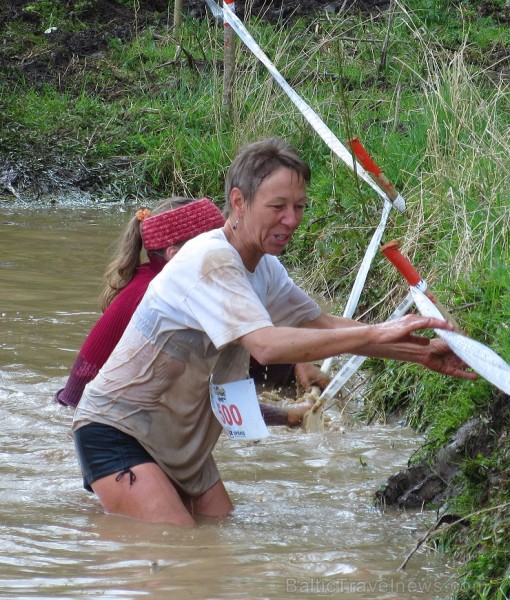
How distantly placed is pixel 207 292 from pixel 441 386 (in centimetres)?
169

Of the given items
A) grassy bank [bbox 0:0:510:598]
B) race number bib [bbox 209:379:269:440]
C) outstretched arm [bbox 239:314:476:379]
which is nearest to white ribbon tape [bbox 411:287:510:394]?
outstretched arm [bbox 239:314:476:379]

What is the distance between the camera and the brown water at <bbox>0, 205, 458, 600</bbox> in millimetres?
3641

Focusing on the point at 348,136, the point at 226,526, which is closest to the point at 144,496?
the point at 226,526

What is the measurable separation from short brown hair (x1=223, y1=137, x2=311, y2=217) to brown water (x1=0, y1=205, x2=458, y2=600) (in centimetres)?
123

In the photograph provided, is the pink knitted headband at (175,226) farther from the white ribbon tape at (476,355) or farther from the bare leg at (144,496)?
the white ribbon tape at (476,355)

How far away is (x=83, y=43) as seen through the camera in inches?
592

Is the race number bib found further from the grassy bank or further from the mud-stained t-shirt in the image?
the grassy bank

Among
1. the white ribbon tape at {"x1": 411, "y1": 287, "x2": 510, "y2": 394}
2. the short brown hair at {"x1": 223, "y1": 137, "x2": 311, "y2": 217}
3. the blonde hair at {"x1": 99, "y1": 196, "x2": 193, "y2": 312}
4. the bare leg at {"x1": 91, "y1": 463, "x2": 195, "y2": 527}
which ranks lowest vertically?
the bare leg at {"x1": 91, "y1": 463, "x2": 195, "y2": 527}

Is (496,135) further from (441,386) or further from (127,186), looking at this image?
(127,186)

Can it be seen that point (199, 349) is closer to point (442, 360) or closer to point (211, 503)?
point (211, 503)

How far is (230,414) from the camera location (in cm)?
411

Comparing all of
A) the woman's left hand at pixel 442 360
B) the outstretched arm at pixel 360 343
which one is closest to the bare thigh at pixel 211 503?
the outstretched arm at pixel 360 343

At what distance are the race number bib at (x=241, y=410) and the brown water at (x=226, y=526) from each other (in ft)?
1.30

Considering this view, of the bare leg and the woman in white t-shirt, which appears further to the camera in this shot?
the bare leg
